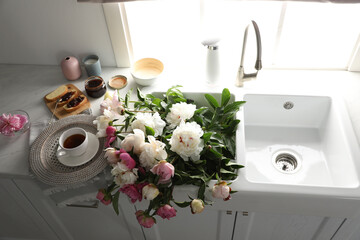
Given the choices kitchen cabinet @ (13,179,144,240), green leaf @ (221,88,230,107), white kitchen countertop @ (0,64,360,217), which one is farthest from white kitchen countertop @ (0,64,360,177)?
kitchen cabinet @ (13,179,144,240)

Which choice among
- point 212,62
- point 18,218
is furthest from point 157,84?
point 18,218

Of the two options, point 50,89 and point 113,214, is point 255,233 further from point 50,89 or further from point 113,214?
point 50,89

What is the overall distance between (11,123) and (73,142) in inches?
11.9

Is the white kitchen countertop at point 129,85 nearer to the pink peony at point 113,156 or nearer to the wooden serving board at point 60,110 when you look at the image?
the wooden serving board at point 60,110

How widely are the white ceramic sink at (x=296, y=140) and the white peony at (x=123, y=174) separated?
458mm

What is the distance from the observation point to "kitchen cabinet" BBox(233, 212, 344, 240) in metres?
1.17

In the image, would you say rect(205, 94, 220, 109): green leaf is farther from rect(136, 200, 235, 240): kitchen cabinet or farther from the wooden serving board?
the wooden serving board

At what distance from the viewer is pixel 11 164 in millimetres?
1152

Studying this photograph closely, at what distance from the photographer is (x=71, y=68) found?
142 centimetres

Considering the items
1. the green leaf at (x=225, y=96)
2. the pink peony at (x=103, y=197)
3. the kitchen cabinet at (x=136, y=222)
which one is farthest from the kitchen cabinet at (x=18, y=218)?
the green leaf at (x=225, y=96)

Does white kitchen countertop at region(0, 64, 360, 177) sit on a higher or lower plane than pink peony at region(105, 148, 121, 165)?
lower

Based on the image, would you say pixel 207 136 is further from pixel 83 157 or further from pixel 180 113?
pixel 83 157

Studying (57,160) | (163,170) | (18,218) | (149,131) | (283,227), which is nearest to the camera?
(163,170)

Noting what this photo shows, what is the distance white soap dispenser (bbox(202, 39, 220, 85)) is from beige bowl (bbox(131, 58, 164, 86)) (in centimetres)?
23
